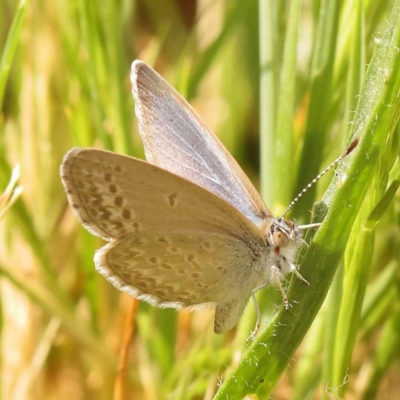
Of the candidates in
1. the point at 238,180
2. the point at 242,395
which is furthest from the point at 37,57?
the point at 242,395

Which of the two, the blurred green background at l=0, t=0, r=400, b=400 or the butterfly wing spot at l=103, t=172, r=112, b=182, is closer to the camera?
the blurred green background at l=0, t=0, r=400, b=400

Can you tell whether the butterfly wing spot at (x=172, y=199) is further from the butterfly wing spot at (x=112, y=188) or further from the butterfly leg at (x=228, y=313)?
the butterfly leg at (x=228, y=313)

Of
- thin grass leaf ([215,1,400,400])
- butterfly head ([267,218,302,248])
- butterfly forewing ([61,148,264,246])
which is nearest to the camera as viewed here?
thin grass leaf ([215,1,400,400])

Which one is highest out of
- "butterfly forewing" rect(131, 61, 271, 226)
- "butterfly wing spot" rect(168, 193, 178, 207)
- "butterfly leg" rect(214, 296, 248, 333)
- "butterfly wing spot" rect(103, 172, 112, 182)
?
"butterfly forewing" rect(131, 61, 271, 226)

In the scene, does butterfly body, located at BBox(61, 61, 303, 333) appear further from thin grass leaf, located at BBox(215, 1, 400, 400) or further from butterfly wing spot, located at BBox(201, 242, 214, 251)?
thin grass leaf, located at BBox(215, 1, 400, 400)

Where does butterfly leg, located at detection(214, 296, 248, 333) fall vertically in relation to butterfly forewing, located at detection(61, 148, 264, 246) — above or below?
below

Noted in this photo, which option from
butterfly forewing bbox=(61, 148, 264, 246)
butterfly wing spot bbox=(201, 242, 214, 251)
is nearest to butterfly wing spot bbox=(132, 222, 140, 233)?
butterfly forewing bbox=(61, 148, 264, 246)

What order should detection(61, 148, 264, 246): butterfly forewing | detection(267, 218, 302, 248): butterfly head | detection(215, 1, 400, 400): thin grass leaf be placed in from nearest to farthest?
detection(215, 1, 400, 400): thin grass leaf < detection(61, 148, 264, 246): butterfly forewing < detection(267, 218, 302, 248): butterfly head
